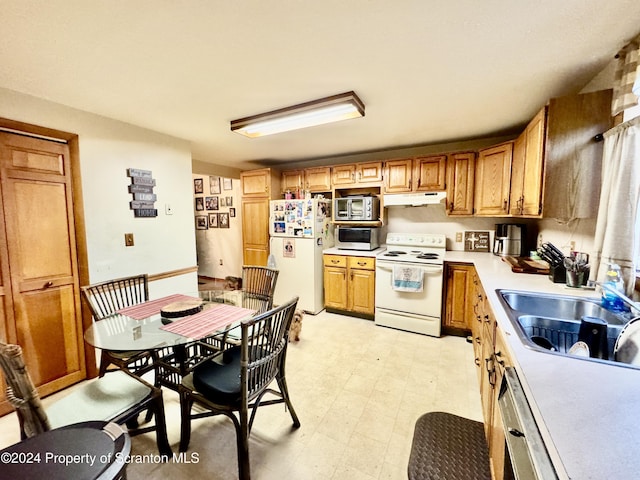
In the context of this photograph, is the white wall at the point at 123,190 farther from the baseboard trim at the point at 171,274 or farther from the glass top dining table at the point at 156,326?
the glass top dining table at the point at 156,326

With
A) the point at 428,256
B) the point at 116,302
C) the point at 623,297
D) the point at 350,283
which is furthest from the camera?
the point at 350,283

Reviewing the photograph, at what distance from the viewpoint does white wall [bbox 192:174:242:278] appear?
5535 millimetres

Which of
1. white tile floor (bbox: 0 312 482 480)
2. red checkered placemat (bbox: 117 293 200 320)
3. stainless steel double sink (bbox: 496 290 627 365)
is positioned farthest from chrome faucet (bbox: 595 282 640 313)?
red checkered placemat (bbox: 117 293 200 320)

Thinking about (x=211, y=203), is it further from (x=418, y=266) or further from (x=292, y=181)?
(x=418, y=266)

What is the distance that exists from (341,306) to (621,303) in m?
2.73

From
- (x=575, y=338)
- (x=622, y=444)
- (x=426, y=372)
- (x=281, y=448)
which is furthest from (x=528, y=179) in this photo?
(x=281, y=448)

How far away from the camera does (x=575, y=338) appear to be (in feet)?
4.38

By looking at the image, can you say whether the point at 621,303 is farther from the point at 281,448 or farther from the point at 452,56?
the point at 281,448

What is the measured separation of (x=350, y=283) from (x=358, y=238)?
2.10 feet

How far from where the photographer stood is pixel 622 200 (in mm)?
1433

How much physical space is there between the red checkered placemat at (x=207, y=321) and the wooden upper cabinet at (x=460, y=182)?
8.78 ft

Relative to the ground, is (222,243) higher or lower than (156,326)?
higher

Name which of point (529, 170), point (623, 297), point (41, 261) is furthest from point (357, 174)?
point (41, 261)

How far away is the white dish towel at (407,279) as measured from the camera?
309 centimetres
